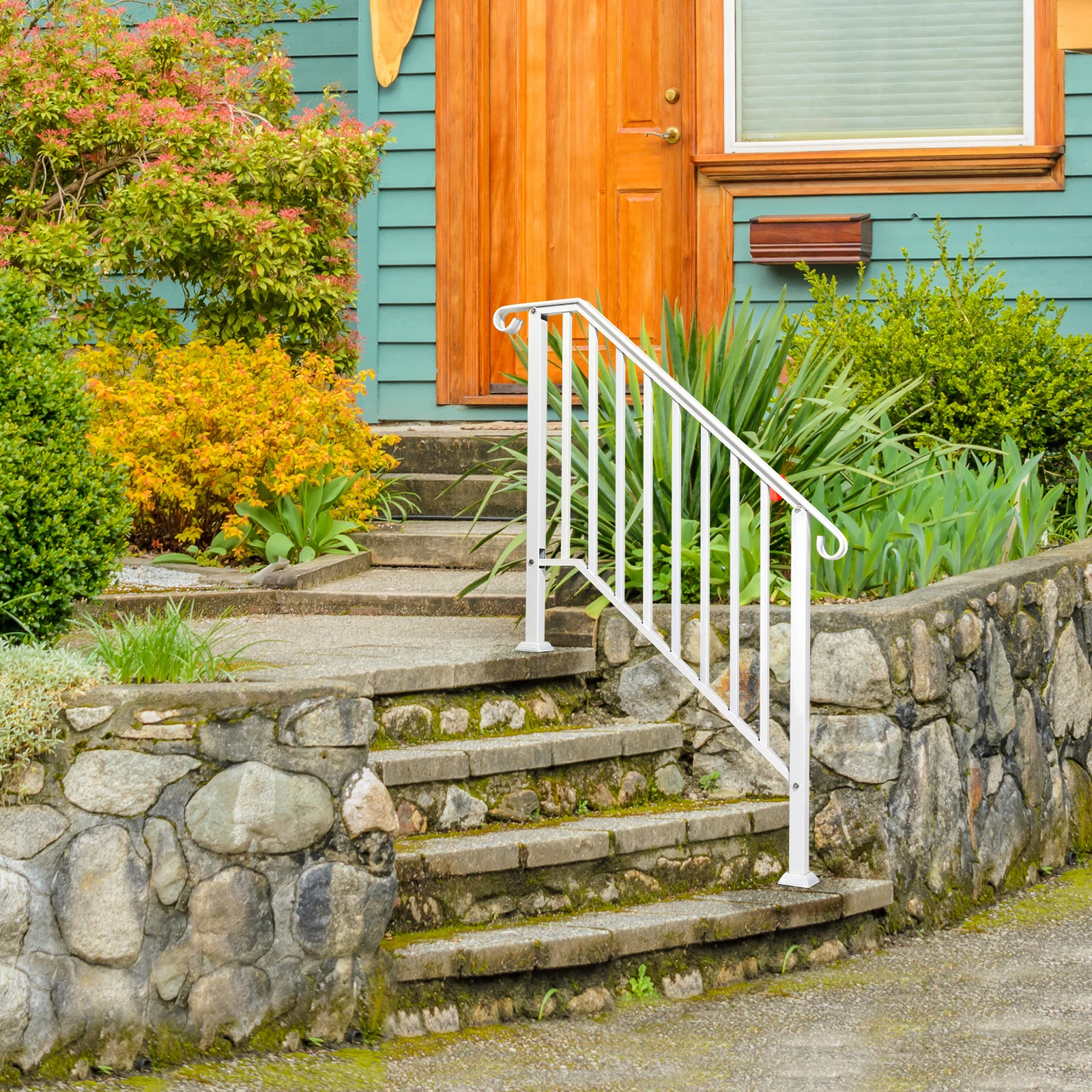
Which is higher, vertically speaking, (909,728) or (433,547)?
(433,547)

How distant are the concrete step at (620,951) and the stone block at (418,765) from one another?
36 cm

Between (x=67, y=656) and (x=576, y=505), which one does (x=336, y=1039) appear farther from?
(x=576, y=505)

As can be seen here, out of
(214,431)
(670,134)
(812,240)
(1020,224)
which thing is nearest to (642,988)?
(214,431)

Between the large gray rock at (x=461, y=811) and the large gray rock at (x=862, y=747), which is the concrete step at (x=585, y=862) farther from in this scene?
the large gray rock at (x=862, y=747)

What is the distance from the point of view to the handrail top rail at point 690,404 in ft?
12.2

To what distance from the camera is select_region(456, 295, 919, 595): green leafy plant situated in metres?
4.42

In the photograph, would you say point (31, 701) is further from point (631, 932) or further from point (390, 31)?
point (390, 31)

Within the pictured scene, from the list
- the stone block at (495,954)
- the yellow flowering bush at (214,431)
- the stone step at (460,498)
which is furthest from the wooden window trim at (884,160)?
the stone block at (495,954)

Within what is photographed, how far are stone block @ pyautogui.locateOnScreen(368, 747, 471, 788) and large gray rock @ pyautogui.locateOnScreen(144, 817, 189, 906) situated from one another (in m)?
0.54

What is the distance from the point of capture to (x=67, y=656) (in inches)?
122

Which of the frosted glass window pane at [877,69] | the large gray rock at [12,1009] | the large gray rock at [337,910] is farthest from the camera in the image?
the frosted glass window pane at [877,69]

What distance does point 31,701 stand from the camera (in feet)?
9.65

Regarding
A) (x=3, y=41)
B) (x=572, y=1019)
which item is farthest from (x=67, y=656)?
(x=3, y=41)

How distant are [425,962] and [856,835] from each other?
1308 millimetres
